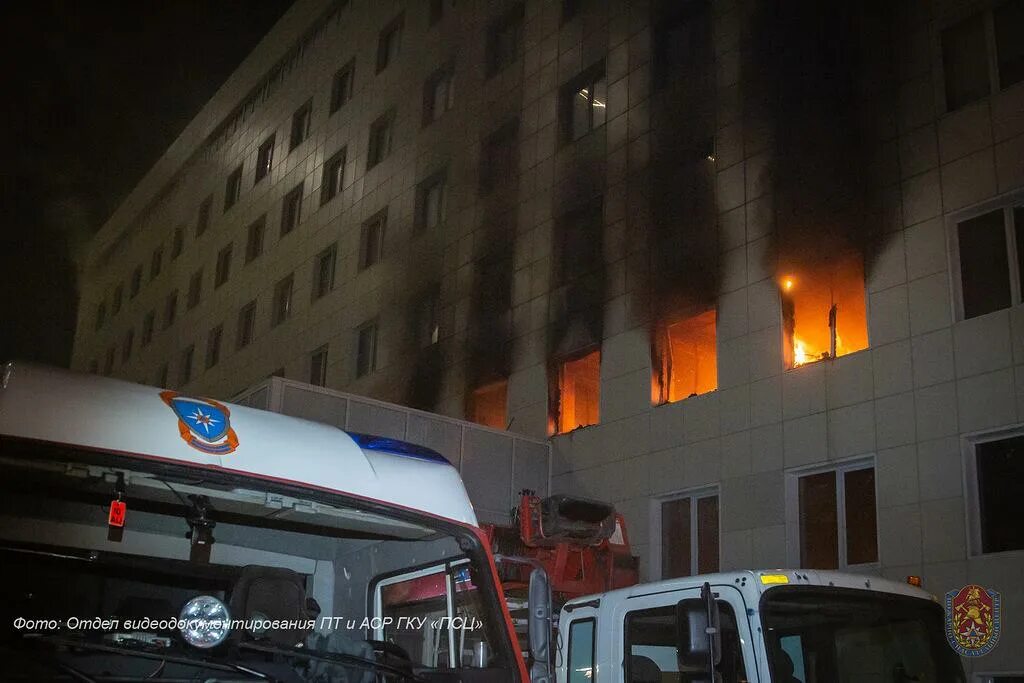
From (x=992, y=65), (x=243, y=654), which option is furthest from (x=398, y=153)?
(x=243, y=654)

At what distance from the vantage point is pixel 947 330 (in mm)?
11945

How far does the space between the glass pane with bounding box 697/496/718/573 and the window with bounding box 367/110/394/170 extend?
14.4m

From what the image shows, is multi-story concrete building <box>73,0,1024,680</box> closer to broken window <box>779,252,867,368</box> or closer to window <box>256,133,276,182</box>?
broken window <box>779,252,867,368</box>

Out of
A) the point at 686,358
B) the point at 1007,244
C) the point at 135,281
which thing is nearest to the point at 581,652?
the point at 1007,244

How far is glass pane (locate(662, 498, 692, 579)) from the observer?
1476cm

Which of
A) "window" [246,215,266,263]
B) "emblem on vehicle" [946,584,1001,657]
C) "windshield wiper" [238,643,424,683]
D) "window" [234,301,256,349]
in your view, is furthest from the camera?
"window" [246,215,266,263]

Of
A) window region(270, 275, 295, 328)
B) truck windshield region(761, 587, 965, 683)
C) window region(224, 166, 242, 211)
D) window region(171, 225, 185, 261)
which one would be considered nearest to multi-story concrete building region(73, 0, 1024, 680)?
window region(270, 275, 295, 328)

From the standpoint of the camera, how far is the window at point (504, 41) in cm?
2192

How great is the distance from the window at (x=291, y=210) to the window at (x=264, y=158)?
8.85 feet

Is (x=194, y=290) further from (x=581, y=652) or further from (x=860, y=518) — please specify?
(x=581, y=652)

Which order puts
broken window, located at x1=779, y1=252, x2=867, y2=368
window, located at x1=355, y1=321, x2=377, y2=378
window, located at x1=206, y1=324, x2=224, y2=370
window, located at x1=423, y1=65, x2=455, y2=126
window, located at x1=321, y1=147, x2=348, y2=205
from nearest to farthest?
broken window, located at x1=779, y1=252, x2=867, y2=368 < window, located at x1=355, y1=321, x2=377, y2=378 < window, located at x1=423, y1=65, x2=455, y2=126 < window, located at x1=321, y1=147, x2=348, y2=205 < window, located at x1=206, y1=324, x2=224, y2=370

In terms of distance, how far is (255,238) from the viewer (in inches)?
1246

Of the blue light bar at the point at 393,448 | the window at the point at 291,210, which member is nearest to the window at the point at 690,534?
the blue light bar at the point at 393,448

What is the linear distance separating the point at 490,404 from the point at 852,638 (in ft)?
45.9
